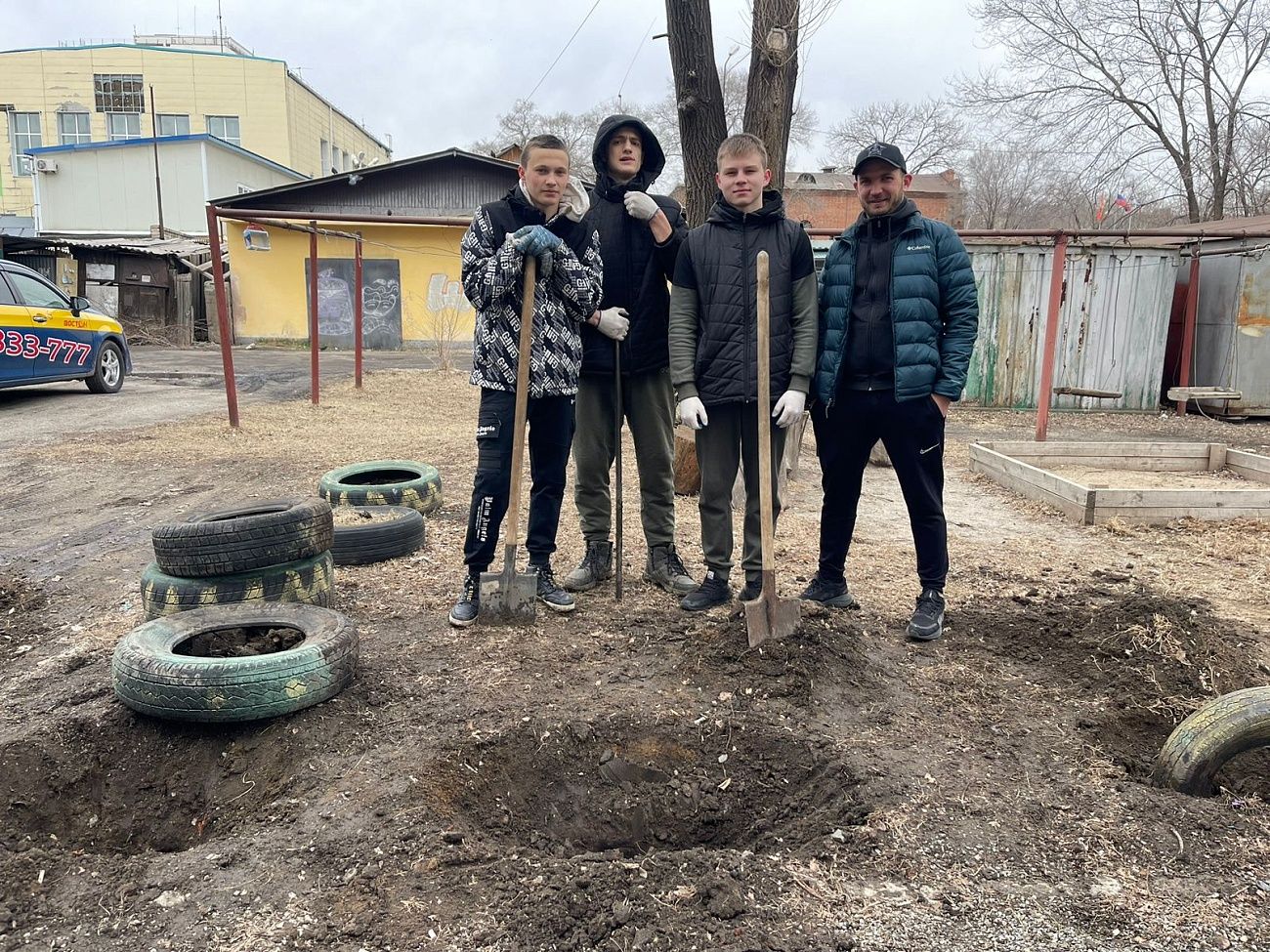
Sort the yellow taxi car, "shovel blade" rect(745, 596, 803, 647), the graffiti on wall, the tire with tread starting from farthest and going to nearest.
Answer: the graffiti on wall → the tire with tread → the yellow taxi car → "shovel blade" rect(745, 596, 803, 647)

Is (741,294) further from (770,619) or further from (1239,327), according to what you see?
(1239,327)

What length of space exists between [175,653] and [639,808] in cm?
173

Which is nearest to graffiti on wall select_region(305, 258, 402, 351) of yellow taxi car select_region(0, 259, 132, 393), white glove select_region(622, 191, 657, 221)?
yellow taxi car select_region(0, 259, 132, 393)

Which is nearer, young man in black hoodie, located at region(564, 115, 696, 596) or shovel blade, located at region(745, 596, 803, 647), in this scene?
shovel blade, located at region(745, 596, 803, 647)

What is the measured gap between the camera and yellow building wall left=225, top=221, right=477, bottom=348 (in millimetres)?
22531

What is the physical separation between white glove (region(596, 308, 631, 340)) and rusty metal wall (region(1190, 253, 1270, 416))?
10945 millimetres

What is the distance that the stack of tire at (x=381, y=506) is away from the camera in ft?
15.5

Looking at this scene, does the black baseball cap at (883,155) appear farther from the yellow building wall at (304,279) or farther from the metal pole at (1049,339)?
the yellow building wall at (304,279)

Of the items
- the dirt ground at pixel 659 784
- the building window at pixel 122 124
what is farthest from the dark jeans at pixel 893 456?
the building window at pixel 122 124

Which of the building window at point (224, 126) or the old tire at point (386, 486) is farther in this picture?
the building window at point (224, 126)

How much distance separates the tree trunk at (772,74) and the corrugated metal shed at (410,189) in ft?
56.2

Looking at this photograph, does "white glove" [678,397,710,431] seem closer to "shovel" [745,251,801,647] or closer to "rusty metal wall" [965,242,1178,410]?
"shovel" [745,251,801,647]

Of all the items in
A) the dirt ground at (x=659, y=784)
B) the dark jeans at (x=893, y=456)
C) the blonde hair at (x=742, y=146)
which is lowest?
the dirt ground at (x=659, y=784)

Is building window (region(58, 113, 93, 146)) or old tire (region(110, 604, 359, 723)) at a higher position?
building window (region(58, 113, 93, 146))
